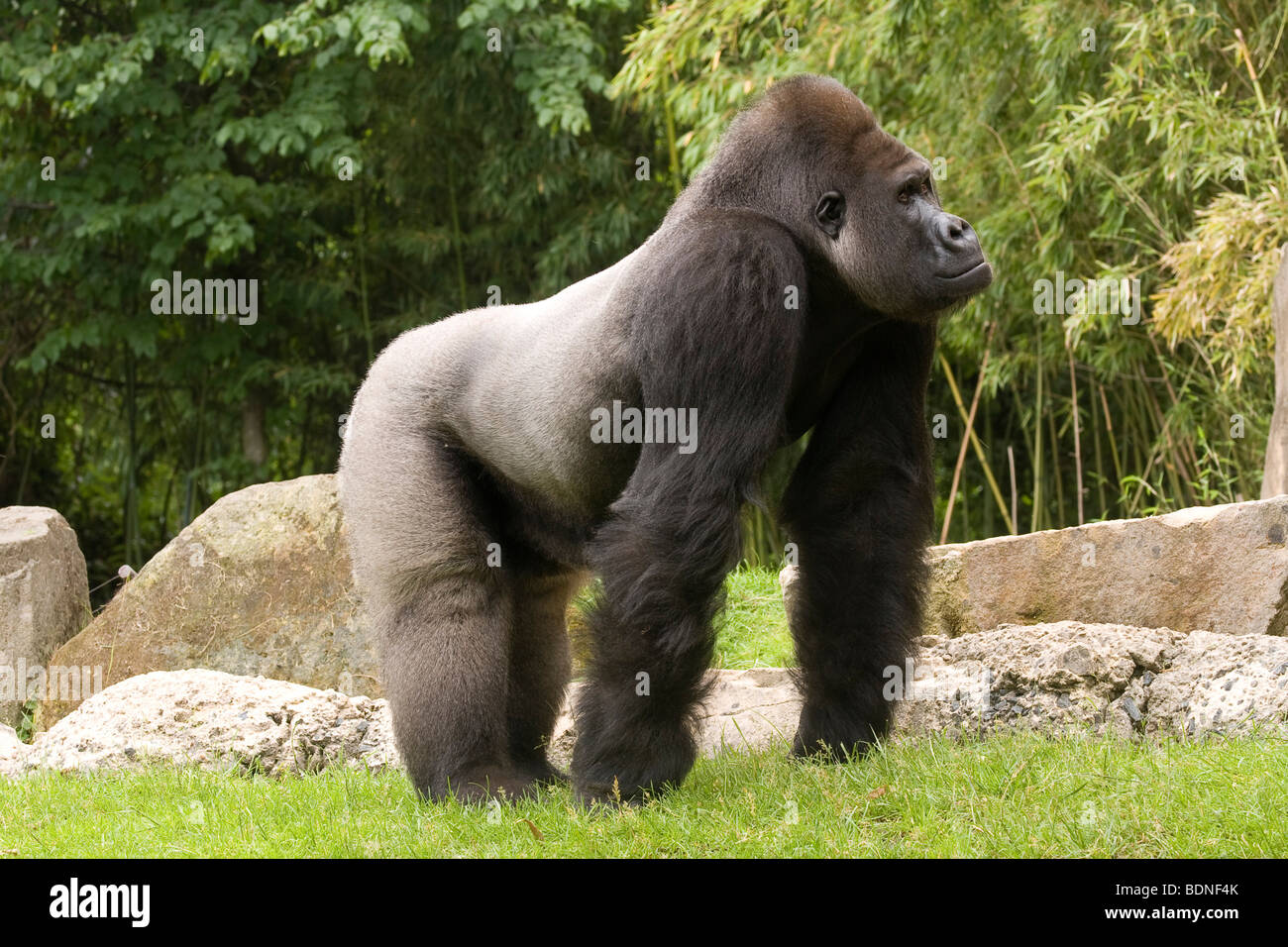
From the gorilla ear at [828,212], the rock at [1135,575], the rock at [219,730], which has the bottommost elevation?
the rock at [219,730]

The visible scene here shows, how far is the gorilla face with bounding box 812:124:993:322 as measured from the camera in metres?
3.72

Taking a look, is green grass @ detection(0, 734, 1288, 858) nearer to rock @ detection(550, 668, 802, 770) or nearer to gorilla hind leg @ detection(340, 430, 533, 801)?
gorilla hind leg @ detection(340, 430, 533, 801)

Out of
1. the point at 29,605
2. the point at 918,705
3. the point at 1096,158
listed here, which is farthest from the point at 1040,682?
the point at 29,605

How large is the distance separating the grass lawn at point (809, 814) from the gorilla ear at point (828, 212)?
1.11 m

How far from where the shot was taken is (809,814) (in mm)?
3441

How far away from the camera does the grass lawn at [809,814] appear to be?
10.5 feet

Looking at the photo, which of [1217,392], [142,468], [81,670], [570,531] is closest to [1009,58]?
[1217,392]

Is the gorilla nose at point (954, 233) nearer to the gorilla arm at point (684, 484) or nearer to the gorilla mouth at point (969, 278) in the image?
the gorilla mouth at point (969, 278)

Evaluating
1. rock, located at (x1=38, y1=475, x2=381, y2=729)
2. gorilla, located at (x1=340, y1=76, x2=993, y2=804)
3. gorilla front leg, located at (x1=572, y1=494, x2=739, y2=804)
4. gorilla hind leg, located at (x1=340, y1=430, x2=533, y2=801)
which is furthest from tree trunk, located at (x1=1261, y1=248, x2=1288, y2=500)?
rock, located at (x1=38, y1=475, x2=381, y2=729)

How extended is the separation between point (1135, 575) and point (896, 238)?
2.16 meters

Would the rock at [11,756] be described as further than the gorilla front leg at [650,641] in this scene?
Yes

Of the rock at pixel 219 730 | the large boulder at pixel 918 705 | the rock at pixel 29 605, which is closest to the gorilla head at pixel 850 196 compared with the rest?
the large boulder at pixel 918 705

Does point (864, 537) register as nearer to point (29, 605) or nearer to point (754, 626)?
point (754, 626)

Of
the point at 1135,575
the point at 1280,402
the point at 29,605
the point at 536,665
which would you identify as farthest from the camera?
the point at 29,605
